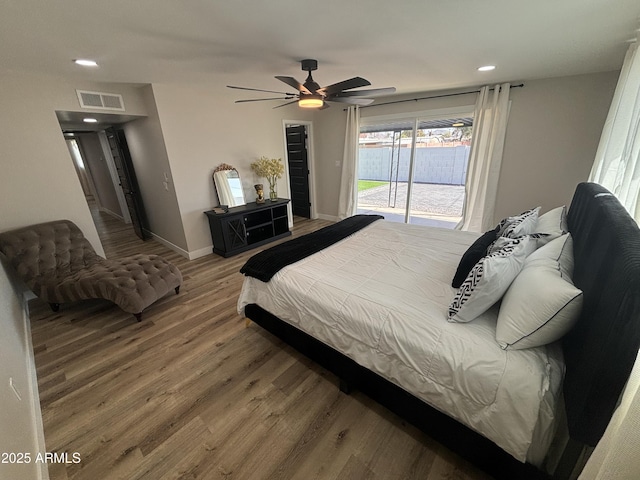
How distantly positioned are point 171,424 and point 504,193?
465 cm

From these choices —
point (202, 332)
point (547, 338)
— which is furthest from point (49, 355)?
point (547, 338)

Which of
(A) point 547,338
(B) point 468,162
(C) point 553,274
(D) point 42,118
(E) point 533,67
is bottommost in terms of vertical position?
(A) point 547,338

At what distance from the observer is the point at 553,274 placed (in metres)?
1.10

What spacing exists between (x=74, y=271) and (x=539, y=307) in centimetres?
392

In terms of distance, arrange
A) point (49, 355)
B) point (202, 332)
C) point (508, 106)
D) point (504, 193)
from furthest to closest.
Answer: point (504, 193) < point (508, 106) < point (202, 332) < point (49, 355)

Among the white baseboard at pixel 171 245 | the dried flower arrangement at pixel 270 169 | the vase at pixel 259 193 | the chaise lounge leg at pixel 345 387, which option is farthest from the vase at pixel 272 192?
the chaise lounge leg at pixel 345 387

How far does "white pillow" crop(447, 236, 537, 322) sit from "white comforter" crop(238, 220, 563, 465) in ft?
0.24

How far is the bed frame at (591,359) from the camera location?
0.71m

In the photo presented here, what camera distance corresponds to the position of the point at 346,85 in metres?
2.03

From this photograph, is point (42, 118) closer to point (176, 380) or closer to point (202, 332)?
point (202, 332)

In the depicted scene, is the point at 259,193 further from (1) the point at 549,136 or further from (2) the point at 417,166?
(1) the point at 549,136

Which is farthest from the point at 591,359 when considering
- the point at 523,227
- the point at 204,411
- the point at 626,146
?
the point at 204,411

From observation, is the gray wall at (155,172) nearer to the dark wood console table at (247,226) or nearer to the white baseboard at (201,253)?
the white baseboard at (201,253)

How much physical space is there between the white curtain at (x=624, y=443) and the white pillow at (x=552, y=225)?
1.17 metres
